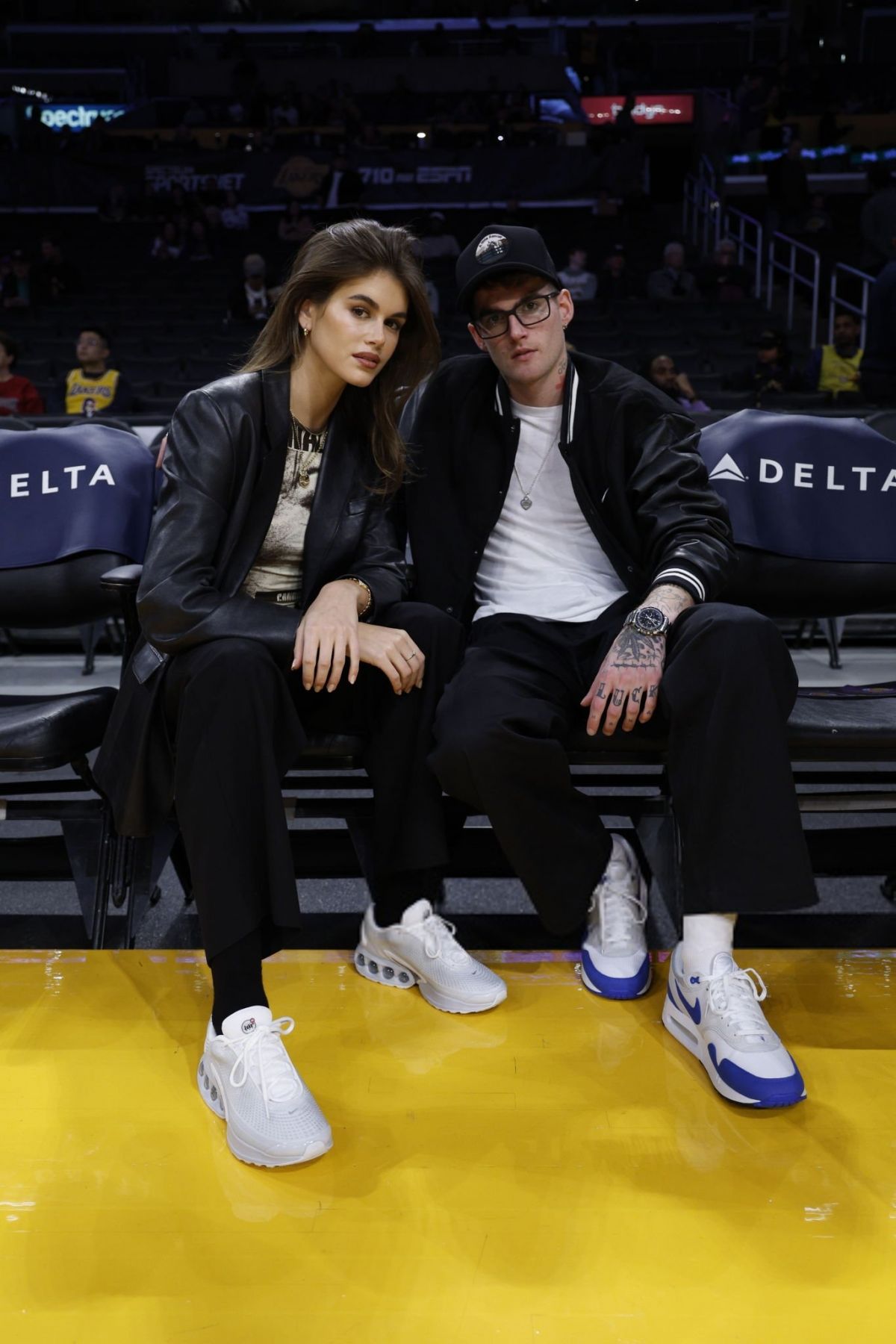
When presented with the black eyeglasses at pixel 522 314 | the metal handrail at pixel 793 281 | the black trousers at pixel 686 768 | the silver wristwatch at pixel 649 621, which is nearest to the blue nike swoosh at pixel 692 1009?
the black trousers at pixel 686 768

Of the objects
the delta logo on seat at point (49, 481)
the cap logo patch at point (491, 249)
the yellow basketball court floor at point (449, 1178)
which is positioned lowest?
the yellow basketball court floor at point (449, 1178)

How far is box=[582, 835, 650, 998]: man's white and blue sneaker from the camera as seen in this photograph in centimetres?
178

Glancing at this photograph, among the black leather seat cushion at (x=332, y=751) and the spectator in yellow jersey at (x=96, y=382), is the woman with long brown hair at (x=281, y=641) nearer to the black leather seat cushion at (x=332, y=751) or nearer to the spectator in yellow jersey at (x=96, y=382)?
the black leather seat cushion at (x=332, y=751)

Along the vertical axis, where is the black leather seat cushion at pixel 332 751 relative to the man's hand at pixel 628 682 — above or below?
below

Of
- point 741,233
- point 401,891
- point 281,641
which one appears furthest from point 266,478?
point 741,233

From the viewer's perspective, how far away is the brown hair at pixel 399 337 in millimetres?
1791

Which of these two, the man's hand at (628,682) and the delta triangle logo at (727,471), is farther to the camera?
the delta triangle logo at (727,471)

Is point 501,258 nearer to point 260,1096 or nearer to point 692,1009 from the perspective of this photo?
point 692,1009

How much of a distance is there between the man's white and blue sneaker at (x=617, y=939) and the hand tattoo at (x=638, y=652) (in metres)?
0.33

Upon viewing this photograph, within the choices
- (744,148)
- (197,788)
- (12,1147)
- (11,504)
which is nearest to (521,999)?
(197,788)

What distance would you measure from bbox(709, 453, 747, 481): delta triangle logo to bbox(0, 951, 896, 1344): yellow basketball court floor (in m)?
1.04

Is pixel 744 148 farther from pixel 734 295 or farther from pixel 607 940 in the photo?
pixel 607 940

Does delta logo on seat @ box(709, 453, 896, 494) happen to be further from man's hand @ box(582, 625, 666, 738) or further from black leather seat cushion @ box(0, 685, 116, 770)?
black leather seat cushion @ box(0, 685, 116, 770)

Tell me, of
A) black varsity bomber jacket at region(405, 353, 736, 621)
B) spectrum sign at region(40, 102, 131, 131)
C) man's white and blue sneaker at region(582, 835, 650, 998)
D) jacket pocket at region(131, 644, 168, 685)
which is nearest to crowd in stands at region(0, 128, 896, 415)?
black varsity bomber jacket at region(405, 353, 736, 621)
